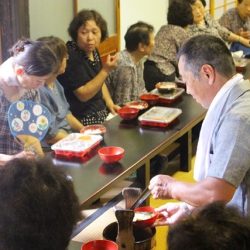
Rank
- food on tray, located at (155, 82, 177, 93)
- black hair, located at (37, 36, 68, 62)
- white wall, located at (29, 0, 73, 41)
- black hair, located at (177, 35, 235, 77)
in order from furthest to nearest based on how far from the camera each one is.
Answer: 1. white wall, located at (29, 0, 73, 41)
2. food on tray, located at (155, 82, 177, 93)
3. black hair, located at (37, 36, 68, 62)
4. black hair, located at (177, 35, 235, 77)

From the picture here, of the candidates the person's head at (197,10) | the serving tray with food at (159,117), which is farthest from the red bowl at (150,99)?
the person's head at (197,10)

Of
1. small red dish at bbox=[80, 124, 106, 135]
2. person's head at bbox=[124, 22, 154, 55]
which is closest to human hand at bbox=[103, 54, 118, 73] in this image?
person's head at bbox=[124, 22, 154, 55]

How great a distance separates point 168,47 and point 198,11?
58 centimetres

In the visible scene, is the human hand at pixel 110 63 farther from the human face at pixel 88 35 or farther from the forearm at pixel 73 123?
the forearm at pixel 73 123

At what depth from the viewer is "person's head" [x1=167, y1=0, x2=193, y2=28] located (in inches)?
177

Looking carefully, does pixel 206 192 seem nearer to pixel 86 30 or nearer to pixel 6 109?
pixel 6 109

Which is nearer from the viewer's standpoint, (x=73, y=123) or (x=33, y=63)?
(x=33, y=63)

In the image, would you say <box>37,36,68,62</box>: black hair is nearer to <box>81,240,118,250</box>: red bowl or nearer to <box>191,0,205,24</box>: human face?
<box>81,240,118,250</box>: red bowl

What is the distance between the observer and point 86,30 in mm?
3379

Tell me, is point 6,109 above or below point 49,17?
below

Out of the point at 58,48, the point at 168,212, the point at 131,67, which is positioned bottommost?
the point at 168,212

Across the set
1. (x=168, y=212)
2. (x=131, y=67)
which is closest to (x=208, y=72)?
(x=168, y=212)

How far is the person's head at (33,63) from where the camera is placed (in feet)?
7.69

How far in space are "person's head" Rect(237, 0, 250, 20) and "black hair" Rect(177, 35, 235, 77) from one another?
12.5ft
